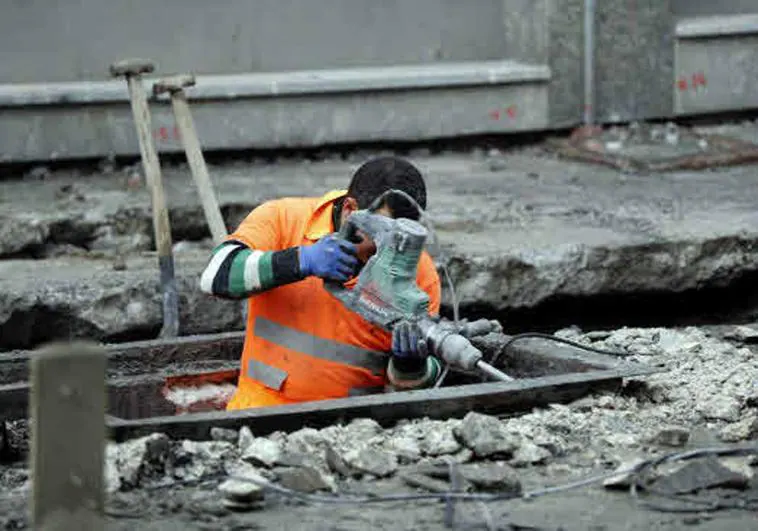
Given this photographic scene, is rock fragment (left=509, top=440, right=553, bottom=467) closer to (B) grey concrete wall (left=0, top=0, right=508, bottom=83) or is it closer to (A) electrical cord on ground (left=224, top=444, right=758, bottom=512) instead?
(A) electrical cord on ground (left=224, top=444, right=758, bottom=512)

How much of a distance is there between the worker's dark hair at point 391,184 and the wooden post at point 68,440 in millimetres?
1907

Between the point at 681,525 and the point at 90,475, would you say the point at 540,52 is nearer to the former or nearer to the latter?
the point at 681,525

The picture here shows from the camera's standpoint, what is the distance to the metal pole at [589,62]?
10.4m

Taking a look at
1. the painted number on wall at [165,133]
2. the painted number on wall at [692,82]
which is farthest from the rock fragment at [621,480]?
the painted number on wall at [692,82]

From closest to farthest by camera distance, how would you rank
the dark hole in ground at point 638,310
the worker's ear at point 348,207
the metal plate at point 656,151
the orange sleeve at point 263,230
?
the worker's ear at point 348,207 → the orange sleeve at point 263,230 → the dark hole in ground at point 638,310 → the metal plate at point 656,151

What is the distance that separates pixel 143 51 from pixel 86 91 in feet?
2.08

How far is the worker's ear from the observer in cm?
531

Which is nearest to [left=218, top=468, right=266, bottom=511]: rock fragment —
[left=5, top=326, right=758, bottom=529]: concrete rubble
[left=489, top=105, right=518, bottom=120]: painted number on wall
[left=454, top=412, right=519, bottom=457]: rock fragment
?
[left=5, top=326, right=758, bottom=529]: concrete rubble

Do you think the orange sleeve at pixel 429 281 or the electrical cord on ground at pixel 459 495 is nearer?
the electrical cord on ground at pixel 459 495

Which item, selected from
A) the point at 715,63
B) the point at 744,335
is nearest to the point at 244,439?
the point at 744,335

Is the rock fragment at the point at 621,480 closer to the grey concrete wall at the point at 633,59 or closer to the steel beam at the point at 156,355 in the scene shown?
the steel beam at the point at 156,355

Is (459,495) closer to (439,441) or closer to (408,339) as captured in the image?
(439,441)

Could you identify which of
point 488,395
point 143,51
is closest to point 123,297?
point 488,395

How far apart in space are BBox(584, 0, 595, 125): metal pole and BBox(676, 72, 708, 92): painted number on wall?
63 centimetres
